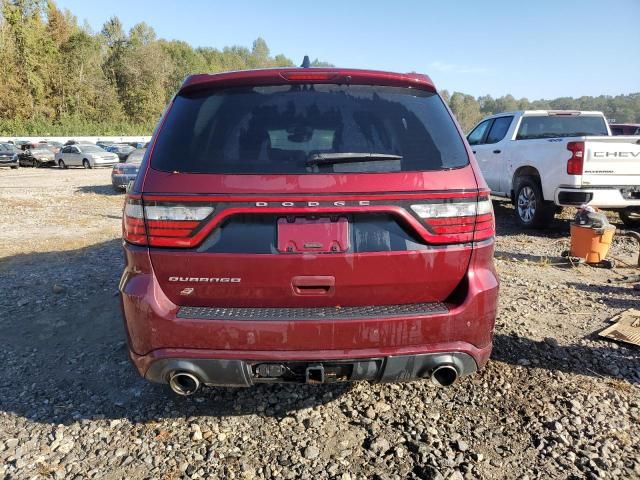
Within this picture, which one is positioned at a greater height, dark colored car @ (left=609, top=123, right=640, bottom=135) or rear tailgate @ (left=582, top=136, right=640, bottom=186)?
dark colored car @ (left=609, top=123, right=640, bottom=135)

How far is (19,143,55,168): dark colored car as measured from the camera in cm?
3378

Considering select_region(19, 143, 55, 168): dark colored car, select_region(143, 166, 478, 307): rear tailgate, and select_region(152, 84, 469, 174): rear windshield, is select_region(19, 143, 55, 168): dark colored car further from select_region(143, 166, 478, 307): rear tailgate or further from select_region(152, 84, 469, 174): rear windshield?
select_region(143, 166, 478, 307): rear tailgate

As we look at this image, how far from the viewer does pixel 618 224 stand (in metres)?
8.66

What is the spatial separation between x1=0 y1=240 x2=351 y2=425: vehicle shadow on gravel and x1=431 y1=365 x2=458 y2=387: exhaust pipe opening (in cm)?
90

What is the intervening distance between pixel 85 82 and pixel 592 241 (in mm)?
78029

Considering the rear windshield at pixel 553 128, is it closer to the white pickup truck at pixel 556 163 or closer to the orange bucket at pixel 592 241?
the white pickup truck at pixel 556 163

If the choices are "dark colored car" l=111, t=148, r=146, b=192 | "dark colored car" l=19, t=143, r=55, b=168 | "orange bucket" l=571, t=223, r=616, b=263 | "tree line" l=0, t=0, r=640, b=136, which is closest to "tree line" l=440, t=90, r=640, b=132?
"tree line" l=0, t=0, r=640, b=136

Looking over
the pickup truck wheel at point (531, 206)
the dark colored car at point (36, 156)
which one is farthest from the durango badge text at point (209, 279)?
the dark colored car at point (36, 156)

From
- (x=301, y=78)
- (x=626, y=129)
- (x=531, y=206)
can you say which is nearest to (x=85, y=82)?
(x=626, y=129)

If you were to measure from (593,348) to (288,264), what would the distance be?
2.78 metres

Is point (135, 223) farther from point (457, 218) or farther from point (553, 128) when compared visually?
point (553, 128)

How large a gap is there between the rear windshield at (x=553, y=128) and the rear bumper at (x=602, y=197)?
2408 mm

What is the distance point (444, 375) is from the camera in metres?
2.29

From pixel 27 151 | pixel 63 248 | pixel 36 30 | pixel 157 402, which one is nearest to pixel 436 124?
pixel 157 402
